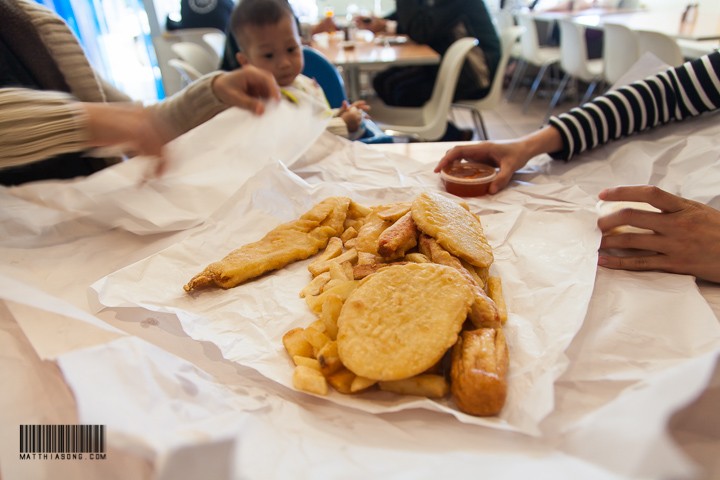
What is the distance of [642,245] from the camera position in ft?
2.77

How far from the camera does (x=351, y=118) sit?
69.7 inches

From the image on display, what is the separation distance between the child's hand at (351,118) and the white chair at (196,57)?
171 cm

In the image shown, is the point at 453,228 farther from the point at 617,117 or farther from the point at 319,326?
the point at 617,117

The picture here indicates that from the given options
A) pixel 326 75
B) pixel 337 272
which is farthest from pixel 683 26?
pixel 337 272

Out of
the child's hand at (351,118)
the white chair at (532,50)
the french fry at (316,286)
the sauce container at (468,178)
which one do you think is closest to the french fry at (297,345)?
the french fry at (316,286)

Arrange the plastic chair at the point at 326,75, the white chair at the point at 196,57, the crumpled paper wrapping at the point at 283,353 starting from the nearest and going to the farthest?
the crumpled paper wrapping at the point at 283,353 → the plastic chair at the point at 326,75 → the white chair at the point at 196,57

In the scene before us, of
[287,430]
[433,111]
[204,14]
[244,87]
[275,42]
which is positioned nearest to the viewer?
[287,430]

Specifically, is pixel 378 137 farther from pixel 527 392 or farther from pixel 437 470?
pixel 437 470

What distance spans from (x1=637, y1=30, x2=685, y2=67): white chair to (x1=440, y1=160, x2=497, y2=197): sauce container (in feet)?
7.37

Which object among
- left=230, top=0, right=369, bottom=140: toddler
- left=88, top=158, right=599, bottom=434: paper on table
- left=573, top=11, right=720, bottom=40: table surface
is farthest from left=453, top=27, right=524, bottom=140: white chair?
left=88, top=158, right=599, bottom=434: paper on table

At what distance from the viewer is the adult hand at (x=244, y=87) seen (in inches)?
54.1

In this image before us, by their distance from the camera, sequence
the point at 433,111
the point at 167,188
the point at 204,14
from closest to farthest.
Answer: the point at 167,188, the point at 433,111, the point at 204,14

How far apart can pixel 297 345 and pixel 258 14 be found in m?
1.68

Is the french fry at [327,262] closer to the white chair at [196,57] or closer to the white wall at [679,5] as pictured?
the white chair at [196,57]
